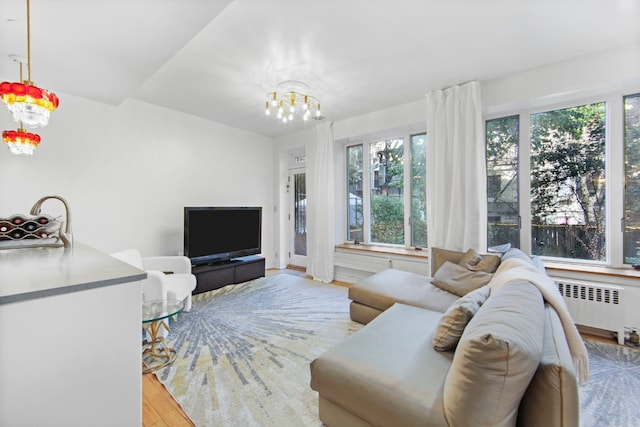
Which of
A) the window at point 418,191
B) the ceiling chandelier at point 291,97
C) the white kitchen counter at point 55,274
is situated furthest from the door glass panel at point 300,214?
the white kitchen counter at point 55,274

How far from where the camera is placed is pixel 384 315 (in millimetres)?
2105

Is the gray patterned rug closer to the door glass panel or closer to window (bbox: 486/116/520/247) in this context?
window (bbox: 486/116/520/247)

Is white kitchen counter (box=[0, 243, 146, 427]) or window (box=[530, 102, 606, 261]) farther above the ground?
window (box=[530, 102, 606, 261])

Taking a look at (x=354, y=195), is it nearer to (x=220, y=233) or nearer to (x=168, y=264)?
(x=220, y=233)

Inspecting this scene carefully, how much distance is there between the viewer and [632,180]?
265cm

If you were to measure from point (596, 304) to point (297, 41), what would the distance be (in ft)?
11.7

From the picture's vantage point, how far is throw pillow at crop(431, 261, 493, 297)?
2490mm

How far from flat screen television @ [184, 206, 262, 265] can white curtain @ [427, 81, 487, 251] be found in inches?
110

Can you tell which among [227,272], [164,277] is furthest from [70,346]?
[227,272]

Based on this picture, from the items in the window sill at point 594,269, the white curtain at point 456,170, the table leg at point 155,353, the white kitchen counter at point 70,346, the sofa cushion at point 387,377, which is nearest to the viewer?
the white kitchen counter at point 70,346

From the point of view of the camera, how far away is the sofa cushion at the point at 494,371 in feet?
2.98

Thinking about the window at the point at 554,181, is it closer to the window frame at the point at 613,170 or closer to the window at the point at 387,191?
the window frame at the point at 613,170

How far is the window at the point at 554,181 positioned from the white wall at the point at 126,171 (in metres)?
4.01

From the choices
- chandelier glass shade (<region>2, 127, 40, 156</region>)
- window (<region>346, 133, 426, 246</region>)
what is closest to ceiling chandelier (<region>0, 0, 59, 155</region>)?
chandelier glass shade (<region>2, 127, 40, 156</region>)
